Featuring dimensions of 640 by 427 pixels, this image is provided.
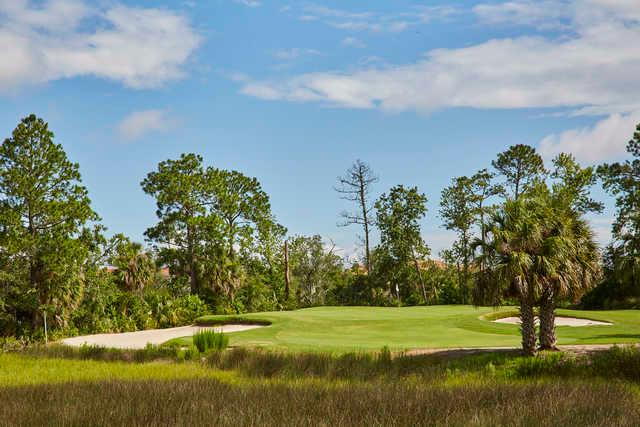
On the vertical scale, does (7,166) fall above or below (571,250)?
above

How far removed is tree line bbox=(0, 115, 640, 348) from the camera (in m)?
16.7

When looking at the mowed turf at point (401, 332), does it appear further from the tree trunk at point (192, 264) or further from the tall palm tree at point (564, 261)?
the tree trunk at point (192, 264)

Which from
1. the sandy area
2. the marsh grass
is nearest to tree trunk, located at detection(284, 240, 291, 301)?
the sandy area

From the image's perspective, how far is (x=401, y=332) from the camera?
25.8 meters

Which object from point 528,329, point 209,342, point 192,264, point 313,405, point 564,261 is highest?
point 192,264

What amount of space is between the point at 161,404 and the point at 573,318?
2565 centimetres

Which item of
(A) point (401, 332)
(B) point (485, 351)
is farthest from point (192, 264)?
(B) point (485, 351)

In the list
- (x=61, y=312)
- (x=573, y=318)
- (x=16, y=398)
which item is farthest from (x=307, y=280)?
(x=16, y=398)

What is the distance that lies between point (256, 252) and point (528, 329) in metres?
34.3

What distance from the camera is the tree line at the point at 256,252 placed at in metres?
16.7

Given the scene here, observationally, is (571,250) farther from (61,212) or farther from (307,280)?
(307,280)

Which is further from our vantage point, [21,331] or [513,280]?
[21,331]

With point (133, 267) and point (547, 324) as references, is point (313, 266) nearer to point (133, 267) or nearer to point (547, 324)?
point (133, 267)

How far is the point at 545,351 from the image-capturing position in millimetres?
16312
